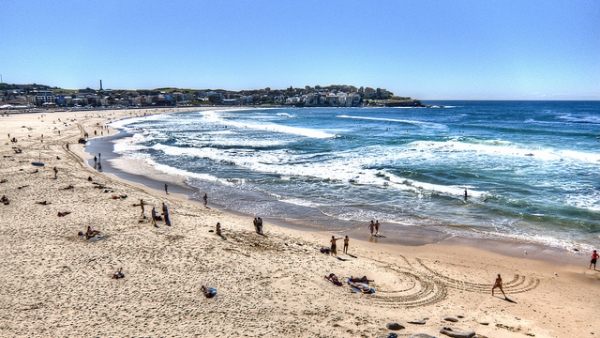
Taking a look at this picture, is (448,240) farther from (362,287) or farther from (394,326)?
(394,326)

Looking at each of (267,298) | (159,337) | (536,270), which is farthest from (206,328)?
(536,270)

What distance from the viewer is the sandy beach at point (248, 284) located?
9.33m

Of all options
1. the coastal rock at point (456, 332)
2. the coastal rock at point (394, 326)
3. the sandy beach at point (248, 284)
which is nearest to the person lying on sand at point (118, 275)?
the sandy beach at point (248, 284)

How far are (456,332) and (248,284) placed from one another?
5798 mm

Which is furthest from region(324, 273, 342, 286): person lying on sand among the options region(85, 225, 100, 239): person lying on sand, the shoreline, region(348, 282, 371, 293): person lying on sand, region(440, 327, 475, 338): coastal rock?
region(85, 225, 100, 239): person lying on sand

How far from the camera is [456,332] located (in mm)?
8875

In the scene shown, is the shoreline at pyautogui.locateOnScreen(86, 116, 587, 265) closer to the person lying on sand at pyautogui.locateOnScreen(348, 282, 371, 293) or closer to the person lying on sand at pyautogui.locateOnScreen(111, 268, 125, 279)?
the person lying on sand at pyautogui.locateOnScreen(348, 282, 371, 293)

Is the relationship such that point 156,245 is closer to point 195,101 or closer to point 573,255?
point 573,255

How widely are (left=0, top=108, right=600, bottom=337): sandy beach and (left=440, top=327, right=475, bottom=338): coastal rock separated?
23 centimetres

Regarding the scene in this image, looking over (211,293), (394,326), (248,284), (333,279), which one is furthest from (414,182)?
(211,293)

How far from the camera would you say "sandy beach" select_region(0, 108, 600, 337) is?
9.33m

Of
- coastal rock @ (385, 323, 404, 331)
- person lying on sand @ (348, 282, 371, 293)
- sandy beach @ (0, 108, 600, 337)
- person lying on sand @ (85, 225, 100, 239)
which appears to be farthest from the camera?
person lying on sand @ (85, 225, 100, 239)

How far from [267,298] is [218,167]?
22.1 metres

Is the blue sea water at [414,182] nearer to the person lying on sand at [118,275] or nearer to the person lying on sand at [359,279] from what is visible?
the person lying on sand at [359,279]
